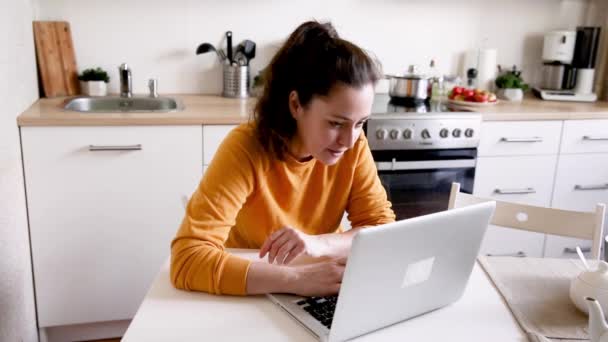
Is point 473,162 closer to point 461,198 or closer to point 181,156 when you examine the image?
point 461,198

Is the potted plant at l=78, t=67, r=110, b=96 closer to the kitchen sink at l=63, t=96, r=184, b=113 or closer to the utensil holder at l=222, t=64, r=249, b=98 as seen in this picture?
the kitchen sink at l=63, t=96, r=184, b=113

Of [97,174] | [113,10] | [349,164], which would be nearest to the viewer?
[349,164]

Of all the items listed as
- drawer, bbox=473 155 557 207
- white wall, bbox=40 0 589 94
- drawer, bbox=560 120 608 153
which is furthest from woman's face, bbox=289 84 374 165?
drawer, bbox=560 120 608 153

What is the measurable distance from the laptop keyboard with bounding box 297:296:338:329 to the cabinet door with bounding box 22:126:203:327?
1.30m

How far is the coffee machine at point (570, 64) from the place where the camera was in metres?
3.03

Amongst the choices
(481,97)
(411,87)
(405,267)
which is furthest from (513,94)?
(405,267)

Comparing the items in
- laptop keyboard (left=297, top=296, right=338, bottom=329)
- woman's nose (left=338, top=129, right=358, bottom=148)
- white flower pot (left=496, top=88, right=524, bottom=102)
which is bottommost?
laptop keyboard (left=297, top=296, right=338, bottom=329)

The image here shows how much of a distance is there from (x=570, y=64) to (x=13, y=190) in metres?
2.74

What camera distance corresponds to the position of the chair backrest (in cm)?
149

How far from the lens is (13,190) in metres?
1.98

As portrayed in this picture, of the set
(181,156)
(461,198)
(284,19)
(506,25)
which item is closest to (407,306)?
(461,198)

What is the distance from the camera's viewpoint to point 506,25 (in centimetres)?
315

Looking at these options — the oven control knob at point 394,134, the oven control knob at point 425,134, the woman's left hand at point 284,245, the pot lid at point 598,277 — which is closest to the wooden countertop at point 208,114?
the oven control knob at point 425,134

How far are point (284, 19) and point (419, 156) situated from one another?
0.97 meters
